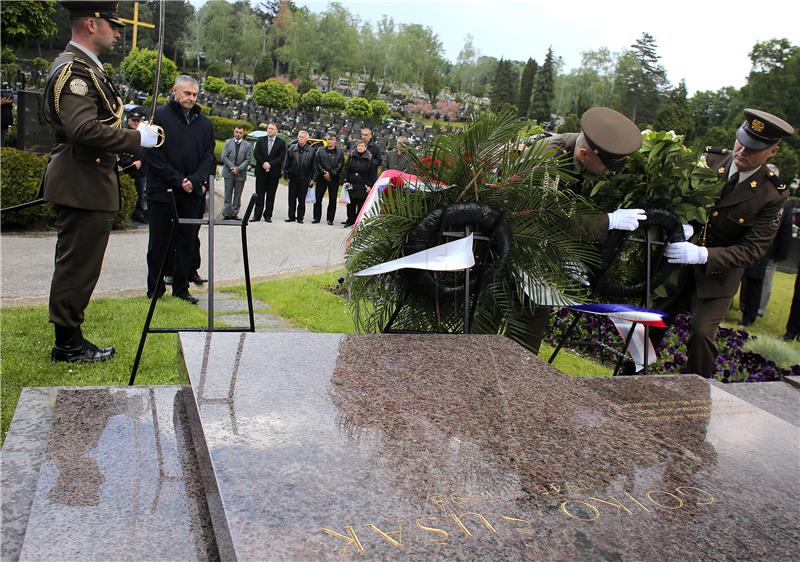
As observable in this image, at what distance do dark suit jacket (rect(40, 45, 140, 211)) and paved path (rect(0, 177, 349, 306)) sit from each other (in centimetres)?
160

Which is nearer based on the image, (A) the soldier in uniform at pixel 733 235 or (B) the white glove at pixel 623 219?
(B) the white glove at pixel 623 219

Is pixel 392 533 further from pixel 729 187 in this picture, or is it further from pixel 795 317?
pixel 795 317

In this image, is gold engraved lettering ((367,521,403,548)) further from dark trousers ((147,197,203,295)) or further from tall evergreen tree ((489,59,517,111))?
tall evergreen tree ((489,59,517,111))

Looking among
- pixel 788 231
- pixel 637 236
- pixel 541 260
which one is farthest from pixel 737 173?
pixel 788 231

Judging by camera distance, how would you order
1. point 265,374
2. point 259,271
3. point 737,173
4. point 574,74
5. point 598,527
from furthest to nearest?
point 574,74 → point 259,271 → point 737,173 → point 265,374 → point 598,527

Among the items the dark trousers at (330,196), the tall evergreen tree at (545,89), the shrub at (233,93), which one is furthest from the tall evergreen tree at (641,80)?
the dark trousers at (330,196)

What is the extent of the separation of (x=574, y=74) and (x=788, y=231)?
7705cm

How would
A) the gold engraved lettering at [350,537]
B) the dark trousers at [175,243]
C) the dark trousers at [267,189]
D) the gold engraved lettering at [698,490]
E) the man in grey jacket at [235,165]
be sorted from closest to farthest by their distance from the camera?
1. the gold engraved lettering at [350,537]
2. the gold engraved lettering at [698,490]
3. the dark trousers at [175,243]
4. the man in grey jacket at [235,165]
5. the dark trousers at [267,189]

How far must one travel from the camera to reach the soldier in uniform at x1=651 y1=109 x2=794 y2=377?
5191mm

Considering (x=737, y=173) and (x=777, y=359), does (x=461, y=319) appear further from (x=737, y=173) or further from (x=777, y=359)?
(x=777, y=359)

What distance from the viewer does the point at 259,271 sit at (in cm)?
973

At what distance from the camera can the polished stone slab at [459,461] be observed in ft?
6.23

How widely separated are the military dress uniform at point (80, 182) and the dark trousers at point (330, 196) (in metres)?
10.9

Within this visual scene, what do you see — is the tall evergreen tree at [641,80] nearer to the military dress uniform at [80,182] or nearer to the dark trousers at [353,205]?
the dark trousers at [353,205]
